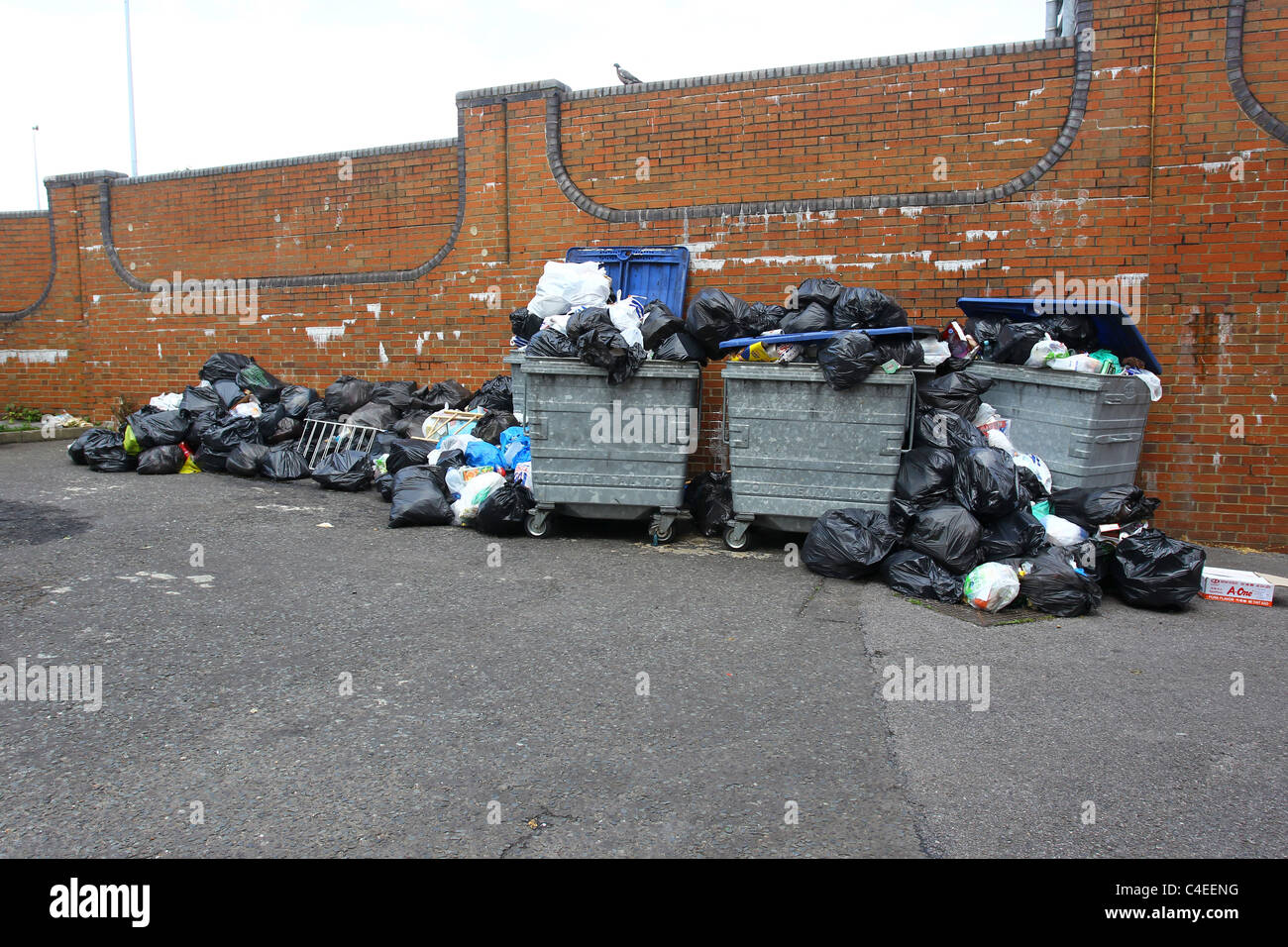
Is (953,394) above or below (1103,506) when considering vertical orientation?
above

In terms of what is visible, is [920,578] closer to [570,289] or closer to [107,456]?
[570,289]

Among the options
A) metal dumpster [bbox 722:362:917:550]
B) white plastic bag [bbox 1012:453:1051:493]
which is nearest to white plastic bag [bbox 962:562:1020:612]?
metal dumpster [bbox 722:362:917:550]

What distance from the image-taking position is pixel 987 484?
17.0 ft

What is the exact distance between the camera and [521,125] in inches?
327

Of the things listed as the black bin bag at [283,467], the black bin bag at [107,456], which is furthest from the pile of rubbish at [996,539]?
the black bin bag at [107,456]

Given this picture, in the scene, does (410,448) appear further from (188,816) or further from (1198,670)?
(1198,670)

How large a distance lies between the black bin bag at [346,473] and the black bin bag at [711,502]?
310 cm

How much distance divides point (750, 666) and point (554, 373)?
284cm

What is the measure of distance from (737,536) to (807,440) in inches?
32.6

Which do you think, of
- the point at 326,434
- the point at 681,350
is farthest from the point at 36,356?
the point at 681,350

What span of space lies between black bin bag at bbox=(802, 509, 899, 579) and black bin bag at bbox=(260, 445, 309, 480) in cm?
522
